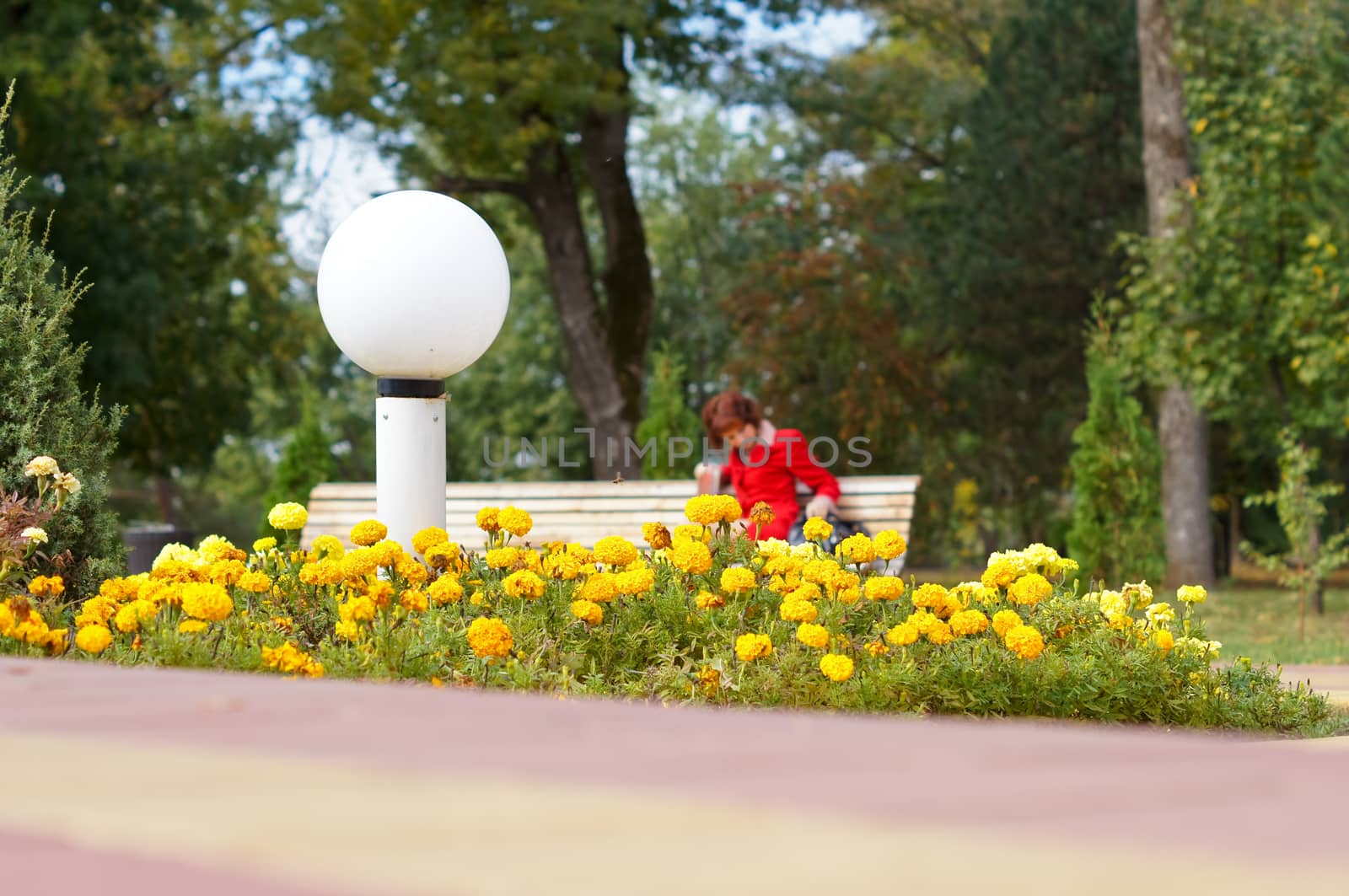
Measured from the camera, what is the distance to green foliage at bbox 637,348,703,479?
445 inches

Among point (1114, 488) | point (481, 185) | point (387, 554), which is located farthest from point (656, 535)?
point (481, 185)

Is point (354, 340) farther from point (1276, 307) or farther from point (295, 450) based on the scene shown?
point (1276, 307)

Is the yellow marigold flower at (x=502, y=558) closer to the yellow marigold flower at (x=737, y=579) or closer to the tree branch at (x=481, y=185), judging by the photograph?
the yellow marigold flower at (x=737, y=579)

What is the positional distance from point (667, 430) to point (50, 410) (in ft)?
23.8

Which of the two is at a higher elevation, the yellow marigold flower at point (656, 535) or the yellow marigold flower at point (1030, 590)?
the yellow marigold flower at point (656, 535)

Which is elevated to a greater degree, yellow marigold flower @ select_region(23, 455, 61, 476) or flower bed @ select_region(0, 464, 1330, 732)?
yellow marigold flower @ select_region(23, 455, 61, 476)

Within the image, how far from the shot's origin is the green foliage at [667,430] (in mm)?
11312

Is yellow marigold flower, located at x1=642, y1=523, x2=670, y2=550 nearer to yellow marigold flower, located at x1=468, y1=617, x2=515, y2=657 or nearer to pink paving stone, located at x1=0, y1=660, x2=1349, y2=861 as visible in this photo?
yellow marigold flower, located at x1=468, y1=617, x2=515, y2=657

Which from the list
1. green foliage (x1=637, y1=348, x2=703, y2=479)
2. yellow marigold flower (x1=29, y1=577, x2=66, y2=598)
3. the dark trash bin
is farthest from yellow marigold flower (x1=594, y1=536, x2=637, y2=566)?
green foliage (x1=637, y1=348, x2=703, y2=479)

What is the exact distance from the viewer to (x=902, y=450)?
20594 millimetres

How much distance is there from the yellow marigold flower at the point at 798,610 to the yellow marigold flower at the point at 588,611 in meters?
0.48

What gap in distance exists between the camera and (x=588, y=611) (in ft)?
11.4

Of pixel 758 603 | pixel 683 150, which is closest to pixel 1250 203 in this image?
pixel 758 603

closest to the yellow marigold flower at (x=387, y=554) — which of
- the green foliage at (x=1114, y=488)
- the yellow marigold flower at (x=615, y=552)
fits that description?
the yellow marigold flower at (x=615, y=552)
